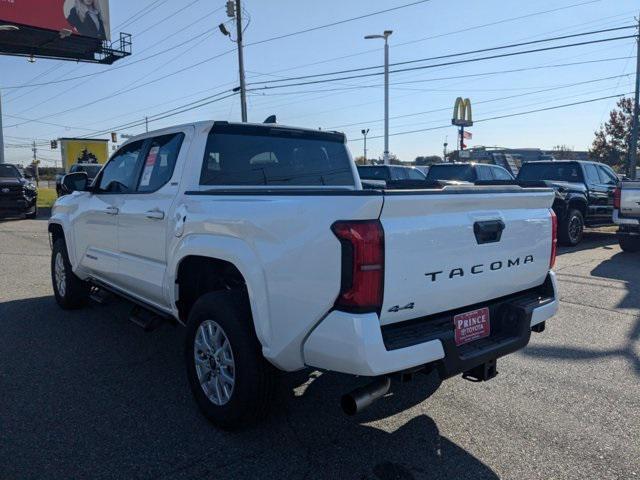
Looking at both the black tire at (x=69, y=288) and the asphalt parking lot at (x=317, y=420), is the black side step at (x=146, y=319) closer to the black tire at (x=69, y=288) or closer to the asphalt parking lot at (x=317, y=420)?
the asphalt parking lot at (x=317, y=420)

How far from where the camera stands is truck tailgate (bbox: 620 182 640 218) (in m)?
9.87

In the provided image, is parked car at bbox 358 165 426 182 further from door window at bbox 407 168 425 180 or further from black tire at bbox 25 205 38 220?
black tire at bbox 25 205 38 220

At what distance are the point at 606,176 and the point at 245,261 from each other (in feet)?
43.3

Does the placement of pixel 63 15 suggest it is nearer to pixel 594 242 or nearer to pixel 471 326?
pixel 594 242

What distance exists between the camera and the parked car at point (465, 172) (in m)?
13.1

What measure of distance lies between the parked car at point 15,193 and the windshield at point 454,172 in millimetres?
13408

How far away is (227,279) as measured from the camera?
3.72 meters

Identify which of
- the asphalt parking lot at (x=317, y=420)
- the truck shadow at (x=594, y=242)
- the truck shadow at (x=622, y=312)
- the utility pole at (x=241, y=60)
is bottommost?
the truck shadow at (x=594, y=242)

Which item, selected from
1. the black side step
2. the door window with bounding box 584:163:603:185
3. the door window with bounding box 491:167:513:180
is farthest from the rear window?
the door window with bounding box 491:167:513:180

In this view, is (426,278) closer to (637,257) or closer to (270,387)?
(270,387)

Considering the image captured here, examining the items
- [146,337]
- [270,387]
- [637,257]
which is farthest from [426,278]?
[637,257]

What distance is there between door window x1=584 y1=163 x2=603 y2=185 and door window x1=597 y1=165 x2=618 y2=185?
0.85 feet

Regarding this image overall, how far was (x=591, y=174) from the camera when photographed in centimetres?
1287

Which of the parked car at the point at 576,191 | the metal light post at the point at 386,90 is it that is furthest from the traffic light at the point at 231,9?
the parked car at the point at 576,191
